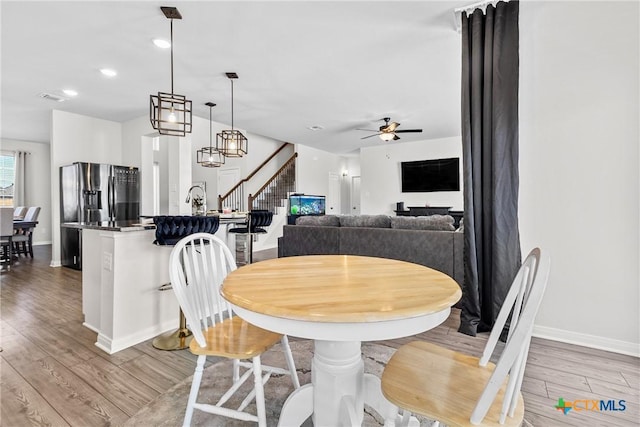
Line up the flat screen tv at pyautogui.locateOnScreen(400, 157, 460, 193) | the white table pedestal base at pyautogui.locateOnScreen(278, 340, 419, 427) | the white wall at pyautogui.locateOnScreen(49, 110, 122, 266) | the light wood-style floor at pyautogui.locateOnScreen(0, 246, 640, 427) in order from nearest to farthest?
the white table pedestal base at pyautogui.locateOnScreen(278, 340, 419, 427) < the light wood-style floor at pyautogui.locateOnScreen(0, 246, 640, 427) < the white wall at pyautogui.locateOnScreen(49, 110, 122, 266) < the flat screen tv at pyautogui.locateOnScreen(400, 157, 460, 193)

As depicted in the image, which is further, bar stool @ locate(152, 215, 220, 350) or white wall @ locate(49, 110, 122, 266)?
white wall @ locate(49, 110, 122, 266)

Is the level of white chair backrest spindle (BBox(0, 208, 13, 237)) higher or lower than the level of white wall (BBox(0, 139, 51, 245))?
lower

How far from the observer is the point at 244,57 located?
3447mm

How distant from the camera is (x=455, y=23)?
2.84 m

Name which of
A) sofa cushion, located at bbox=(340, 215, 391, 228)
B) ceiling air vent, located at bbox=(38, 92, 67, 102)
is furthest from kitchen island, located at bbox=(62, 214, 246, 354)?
ceiling air vent, located at bbox=(38, 92, 67, 102)

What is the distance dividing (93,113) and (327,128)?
176 inches

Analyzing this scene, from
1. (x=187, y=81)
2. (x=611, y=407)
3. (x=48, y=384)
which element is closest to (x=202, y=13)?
(x=187, y=81)

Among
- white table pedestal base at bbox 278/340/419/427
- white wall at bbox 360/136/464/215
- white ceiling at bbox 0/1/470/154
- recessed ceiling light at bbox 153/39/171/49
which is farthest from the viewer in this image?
white wall at bbox 360/136/464/215

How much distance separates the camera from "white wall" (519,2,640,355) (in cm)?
228

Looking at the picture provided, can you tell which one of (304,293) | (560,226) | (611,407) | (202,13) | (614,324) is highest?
(202,13)

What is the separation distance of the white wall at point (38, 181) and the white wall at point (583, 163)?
1022cm

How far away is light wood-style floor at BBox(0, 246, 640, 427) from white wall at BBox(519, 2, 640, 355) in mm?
304

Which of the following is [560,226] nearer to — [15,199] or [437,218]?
[437,218]

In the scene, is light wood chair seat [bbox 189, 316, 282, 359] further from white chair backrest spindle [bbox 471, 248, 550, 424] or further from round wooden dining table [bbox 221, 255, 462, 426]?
white chair backrest spindle [bbox 471, 248, 550, 424]
